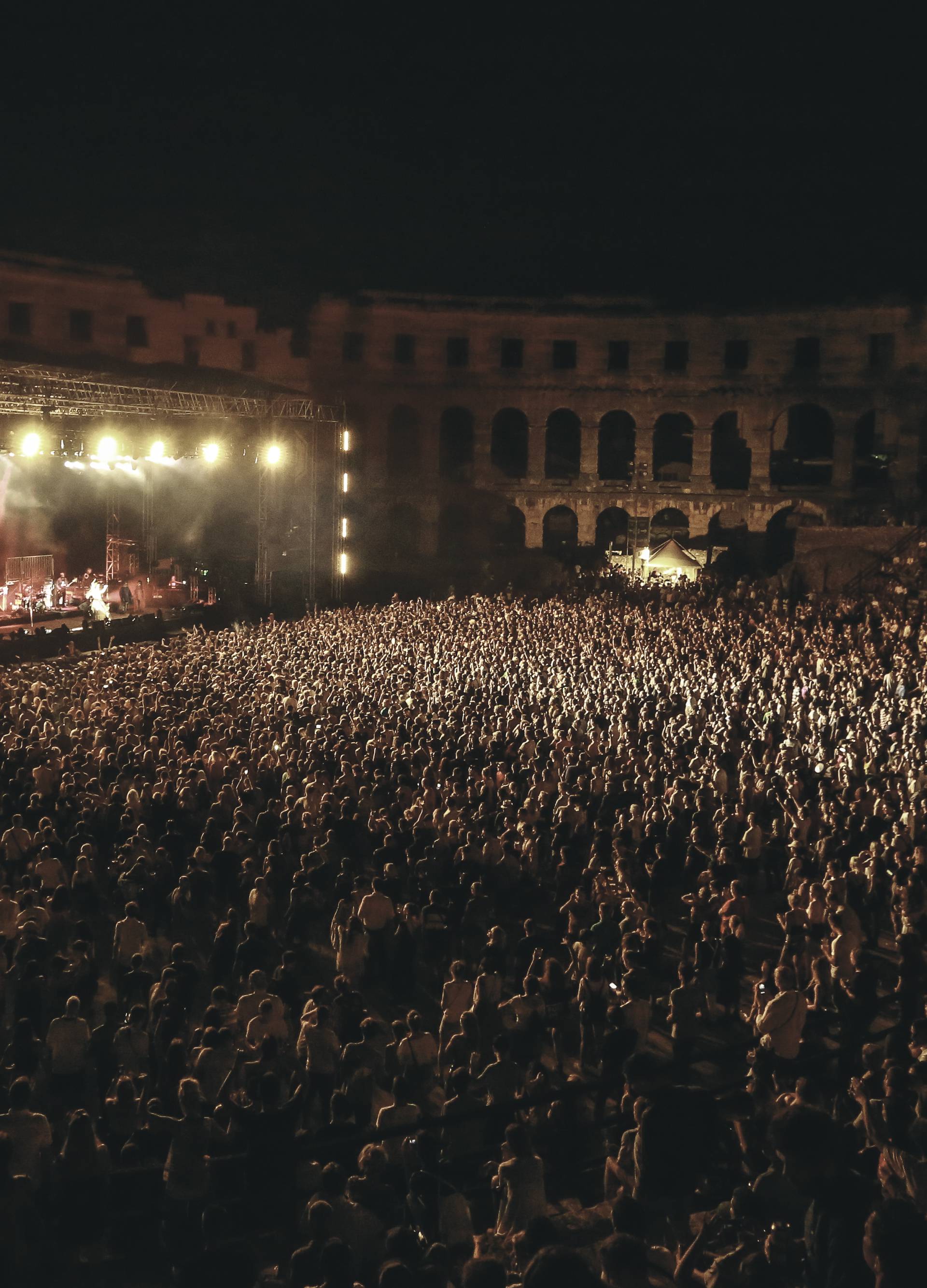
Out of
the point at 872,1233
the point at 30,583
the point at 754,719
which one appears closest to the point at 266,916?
the point at 872,1233

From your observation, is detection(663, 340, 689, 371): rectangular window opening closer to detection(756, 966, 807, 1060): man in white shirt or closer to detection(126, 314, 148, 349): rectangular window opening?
detection(126, 314, 148, 349): rectangular window opening

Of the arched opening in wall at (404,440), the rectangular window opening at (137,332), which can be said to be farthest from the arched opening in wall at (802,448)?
the rectangular window opening at (137,332)

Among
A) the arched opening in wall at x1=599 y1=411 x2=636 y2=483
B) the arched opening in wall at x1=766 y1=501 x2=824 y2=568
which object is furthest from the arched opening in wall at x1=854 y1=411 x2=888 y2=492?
the arched opening in wall at x1=599 y1=411 x2=636 y2=483

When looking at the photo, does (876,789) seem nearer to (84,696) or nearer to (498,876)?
(498,876)

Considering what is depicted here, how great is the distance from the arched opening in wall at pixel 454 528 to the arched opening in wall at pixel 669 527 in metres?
7.92

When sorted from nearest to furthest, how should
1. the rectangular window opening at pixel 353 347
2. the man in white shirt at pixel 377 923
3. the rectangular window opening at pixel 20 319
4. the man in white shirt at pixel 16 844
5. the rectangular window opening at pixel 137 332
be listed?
the man in white shirt at pixel 377 923
the man in white shirt at pixel 16 844
the rectangular window opening at pixel 20 319
the rectangular window opening at pixel 137 332
the rectangular window opening at pixel 353 347

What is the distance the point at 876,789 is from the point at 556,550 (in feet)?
113

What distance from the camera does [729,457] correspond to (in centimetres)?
5175

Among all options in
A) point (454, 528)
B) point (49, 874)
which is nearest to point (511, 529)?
point (454, 528)

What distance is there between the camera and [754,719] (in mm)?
17094

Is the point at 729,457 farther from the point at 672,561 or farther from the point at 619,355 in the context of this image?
the point at 672,561

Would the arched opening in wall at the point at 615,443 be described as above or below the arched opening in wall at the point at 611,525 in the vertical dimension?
above

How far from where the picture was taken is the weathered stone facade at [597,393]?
44.8m

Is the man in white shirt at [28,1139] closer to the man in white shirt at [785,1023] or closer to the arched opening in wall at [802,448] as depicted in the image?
the man in white shirt at [785,1023]
